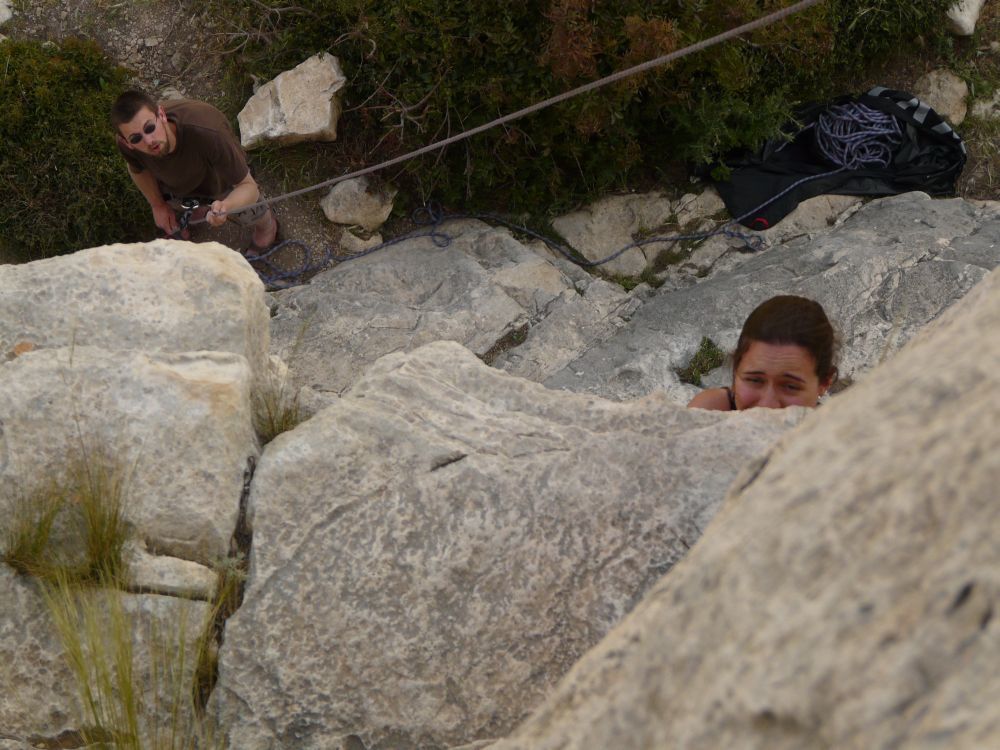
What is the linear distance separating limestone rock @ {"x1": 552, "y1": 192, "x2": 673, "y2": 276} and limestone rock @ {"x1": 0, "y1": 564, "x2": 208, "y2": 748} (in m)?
4.28

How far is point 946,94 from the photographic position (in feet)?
21.5

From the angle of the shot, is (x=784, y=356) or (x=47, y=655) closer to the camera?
(x=47, y=655)

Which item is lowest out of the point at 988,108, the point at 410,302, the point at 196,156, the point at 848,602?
the point at 410,302

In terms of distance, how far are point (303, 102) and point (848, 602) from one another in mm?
5512

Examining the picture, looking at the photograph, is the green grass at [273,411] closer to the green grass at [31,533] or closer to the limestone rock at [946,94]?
the green grass at [31,533]

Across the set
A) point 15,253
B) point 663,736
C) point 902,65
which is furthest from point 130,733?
point 902,65

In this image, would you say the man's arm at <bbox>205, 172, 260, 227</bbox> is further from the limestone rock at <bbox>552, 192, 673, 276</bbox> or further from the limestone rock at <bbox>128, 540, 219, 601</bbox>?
the limestone rock at <bbox>128, 540, 219, 601</bbox>

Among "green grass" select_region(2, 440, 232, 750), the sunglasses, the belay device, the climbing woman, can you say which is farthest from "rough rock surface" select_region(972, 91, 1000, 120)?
"green grass" select_region(2, 440, 232, 750)

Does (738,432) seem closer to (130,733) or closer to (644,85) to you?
(130,733)

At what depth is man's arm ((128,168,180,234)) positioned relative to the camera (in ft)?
18.6

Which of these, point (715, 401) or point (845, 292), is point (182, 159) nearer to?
point (715, 401)

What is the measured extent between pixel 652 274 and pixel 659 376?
46.2 inches

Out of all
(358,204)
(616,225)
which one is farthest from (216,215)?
(616,225)

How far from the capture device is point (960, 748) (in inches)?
41.2
